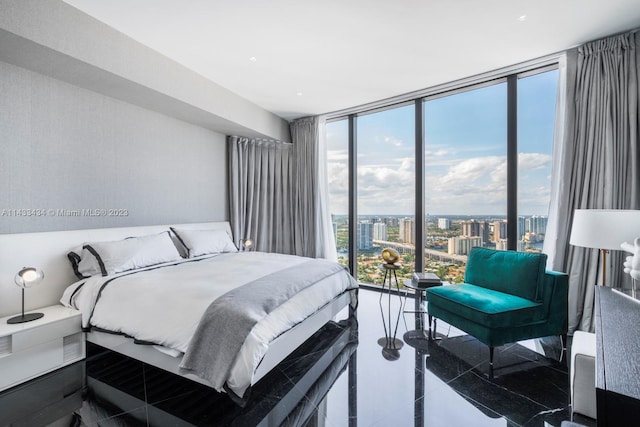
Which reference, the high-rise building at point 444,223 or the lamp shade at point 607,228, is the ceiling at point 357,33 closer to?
the lamp shade at point 607,228

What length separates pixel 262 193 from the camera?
15.2ft

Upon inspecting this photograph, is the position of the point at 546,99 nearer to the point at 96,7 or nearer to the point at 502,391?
the point at 502,391

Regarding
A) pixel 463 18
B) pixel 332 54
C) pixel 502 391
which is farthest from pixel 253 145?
pixel 502 391

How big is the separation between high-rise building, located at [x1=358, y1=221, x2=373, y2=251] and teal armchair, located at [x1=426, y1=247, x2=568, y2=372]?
181cm

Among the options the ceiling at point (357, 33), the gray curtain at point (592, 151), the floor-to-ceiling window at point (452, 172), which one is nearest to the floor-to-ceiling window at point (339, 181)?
the floor-to-ceiling window at point (452, 172)

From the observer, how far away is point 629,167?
242 centimetres

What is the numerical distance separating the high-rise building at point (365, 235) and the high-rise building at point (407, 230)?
0.48 m

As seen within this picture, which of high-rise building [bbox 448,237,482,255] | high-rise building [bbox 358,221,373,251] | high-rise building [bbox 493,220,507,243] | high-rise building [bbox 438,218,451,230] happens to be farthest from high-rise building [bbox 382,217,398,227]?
high-rise building [bbox 493,220,507,243]

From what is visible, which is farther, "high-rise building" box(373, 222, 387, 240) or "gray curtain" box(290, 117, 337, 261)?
"gray curtain" box(290, 117, 337, 261)

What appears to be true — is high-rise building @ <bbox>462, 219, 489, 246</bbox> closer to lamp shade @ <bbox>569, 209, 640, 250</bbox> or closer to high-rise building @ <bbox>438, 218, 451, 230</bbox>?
high-rise building @ <bbox>438, 218, 451, 230</bbox>

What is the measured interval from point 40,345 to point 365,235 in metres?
3.64

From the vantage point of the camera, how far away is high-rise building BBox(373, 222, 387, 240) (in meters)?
4.23

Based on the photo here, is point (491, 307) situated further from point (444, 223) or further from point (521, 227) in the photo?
point (444, 223)

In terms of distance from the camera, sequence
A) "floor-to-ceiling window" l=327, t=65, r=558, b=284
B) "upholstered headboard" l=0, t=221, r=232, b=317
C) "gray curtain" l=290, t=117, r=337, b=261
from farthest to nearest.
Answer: "gray curtain" l=290, t=117, r=337, b=261
"floor-to-ceiling window" l=327, t=65, r=558, b=284
"upholstered headboard" l=0, t=221, r=232, b=317
